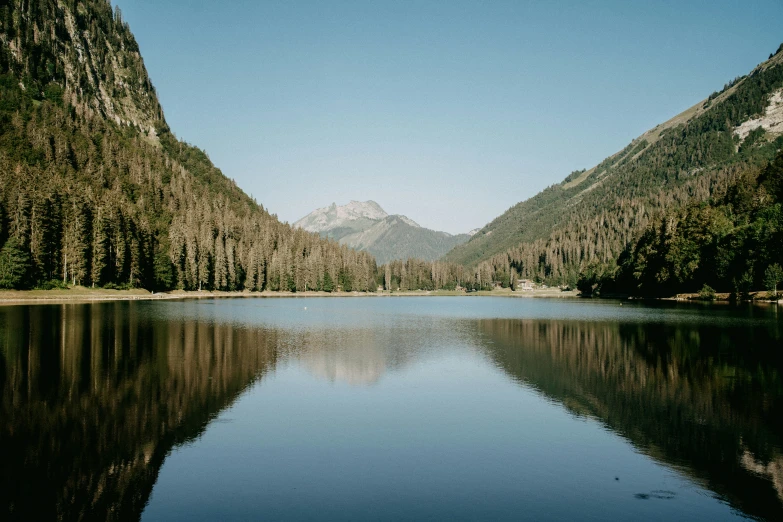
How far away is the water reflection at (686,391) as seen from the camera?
51.0 feet

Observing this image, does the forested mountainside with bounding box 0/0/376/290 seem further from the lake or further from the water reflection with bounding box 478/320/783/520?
the water reflection with bounding box 478/320/783/520

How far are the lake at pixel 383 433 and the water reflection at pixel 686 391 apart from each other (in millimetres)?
109

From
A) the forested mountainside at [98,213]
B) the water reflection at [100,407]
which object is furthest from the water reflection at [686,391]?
the forested mountainside at [98,213]

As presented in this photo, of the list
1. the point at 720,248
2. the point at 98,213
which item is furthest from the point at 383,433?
the point at 98,213

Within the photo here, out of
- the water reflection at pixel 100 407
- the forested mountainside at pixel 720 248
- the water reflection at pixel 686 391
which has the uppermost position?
the forested mountainside at pixel 720 248

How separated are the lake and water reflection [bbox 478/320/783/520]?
11 centimetres

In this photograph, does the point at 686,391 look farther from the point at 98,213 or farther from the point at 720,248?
the point at 98,213

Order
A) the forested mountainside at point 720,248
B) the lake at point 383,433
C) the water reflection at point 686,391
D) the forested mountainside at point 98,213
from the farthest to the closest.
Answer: the forested mountainside at point 98,213
the forested mountainside at point 720,248
the water reflection at point 686,391
the lake at point 383,433

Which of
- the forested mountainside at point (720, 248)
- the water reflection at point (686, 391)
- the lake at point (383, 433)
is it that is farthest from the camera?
the forested mountainside at point (720, 248)

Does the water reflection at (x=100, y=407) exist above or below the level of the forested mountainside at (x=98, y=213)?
below

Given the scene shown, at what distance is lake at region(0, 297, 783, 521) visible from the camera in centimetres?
1305

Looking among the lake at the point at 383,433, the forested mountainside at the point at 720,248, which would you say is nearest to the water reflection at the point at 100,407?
the lake at the point at 383,433

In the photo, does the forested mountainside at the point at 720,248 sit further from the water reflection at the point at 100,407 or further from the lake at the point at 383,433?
the water reflection at the point at 100,407

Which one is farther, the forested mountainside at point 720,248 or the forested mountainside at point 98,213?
the forested mountainside at point 98,213
